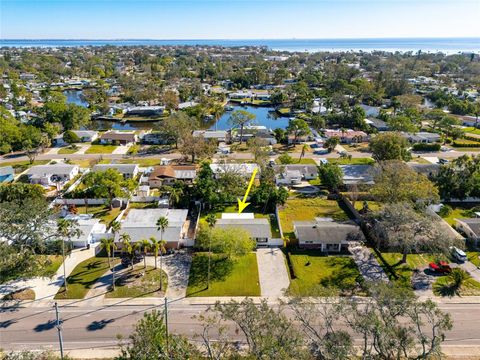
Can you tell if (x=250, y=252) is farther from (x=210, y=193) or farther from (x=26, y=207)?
(x=26, y=207)

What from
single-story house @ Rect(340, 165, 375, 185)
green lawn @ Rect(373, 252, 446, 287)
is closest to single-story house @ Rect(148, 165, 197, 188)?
single-story house @ Rect(340, 165, 375, 185)

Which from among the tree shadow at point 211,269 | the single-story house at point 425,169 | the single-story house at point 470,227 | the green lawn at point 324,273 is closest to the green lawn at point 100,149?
the tree shadow at point 211,269

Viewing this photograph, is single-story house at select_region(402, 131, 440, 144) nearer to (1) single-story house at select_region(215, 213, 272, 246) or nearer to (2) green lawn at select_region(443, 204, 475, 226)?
(2) green lawn at select_region(443, 204, 475, 226)

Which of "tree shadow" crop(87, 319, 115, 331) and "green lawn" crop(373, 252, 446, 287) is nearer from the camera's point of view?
"tree shadow" crop(87, 319, 115, 331)

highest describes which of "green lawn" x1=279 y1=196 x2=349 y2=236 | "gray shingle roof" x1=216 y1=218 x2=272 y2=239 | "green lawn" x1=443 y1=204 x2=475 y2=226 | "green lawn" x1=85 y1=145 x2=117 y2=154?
"green lawn" x1=85 y1=145 x2=117 y2=154

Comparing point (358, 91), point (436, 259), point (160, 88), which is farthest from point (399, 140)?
point (160, 88)

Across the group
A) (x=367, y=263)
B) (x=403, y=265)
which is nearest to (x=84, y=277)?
(x=367, y=263)
